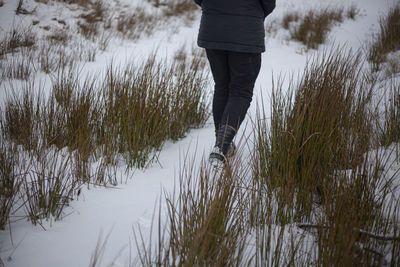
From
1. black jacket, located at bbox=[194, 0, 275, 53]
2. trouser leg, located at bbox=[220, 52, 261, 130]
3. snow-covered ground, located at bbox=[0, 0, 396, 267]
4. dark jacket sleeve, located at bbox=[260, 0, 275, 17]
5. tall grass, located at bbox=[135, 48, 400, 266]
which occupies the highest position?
dark jacket sleeve, located at bbox=[260, 0, 275, 17]

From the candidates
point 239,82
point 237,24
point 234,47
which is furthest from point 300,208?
point 237,24

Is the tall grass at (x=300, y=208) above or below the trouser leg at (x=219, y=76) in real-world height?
below

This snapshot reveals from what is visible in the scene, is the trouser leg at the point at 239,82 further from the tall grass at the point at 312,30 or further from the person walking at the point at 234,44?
the tall grass at the point at 312,30

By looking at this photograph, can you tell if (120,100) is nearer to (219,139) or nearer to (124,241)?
(219,139)

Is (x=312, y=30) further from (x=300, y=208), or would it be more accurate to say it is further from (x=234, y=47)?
(x=300, y=208)

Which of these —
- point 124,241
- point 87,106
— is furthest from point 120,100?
point 124,241

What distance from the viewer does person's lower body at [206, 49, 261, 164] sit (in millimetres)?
1386

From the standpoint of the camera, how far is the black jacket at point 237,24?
131cm

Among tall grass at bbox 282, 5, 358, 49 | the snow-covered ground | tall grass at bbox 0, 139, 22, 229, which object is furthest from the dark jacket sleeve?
tall grass at bbox 282, 5, 358, 49

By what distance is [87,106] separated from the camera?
1.53 meters

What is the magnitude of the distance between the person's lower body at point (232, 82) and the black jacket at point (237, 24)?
0.07 meters

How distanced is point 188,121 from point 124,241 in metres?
1.25

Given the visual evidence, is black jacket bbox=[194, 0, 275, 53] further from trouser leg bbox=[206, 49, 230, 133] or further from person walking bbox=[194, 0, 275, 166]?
trouser leg bbox=[206, 49, 230, 133]

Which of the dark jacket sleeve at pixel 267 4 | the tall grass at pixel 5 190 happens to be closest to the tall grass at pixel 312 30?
the dark jacket sleeve at pixel 267 4
